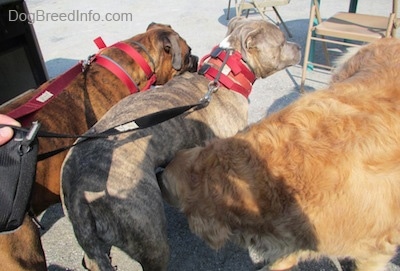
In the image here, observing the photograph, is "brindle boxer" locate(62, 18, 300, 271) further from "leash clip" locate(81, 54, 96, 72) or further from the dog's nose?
the dog's nose

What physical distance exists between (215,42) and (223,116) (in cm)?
463

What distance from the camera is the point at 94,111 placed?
8.71ft

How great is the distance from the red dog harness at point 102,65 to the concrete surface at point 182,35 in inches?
49.9

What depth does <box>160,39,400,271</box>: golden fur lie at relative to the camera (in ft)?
4.79

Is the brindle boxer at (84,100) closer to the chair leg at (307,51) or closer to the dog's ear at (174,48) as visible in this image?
the dog's ear at (174,48)

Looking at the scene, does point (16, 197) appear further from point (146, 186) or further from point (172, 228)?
point (172, 228)

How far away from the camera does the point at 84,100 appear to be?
2629mm

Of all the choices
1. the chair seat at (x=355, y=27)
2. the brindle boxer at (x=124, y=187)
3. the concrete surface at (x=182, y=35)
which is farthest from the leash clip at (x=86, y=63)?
the chair seat at (x=355, y=27)

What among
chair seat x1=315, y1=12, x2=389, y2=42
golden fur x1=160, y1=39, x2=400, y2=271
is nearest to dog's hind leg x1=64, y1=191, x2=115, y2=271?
golden fur x1=160, y1=39, x2=400, y2=271

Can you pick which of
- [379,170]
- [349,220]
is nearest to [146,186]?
[349,220]

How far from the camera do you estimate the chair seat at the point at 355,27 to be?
4172 millimetres

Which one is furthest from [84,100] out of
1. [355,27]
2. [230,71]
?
[355,27]

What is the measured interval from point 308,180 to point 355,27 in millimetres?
3819

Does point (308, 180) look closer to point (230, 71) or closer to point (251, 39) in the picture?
point (230, 71)
